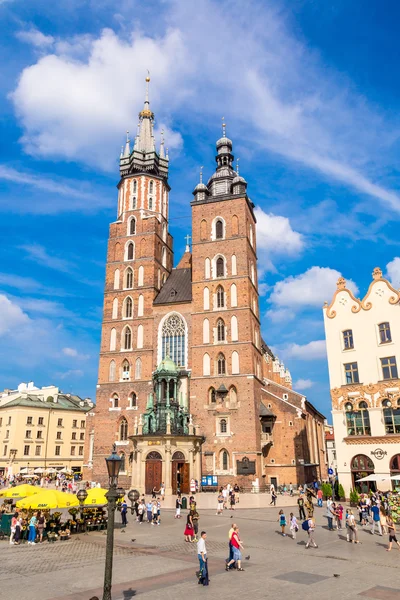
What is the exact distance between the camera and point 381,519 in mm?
20906

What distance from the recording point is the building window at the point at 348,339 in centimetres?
3531

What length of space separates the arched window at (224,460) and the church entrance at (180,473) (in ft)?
11.3

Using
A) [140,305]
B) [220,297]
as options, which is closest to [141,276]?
[140,305]

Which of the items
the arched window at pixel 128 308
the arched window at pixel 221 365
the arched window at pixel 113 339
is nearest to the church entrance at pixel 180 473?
the arched window at pixel 221 365

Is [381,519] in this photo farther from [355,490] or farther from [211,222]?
[211,222]

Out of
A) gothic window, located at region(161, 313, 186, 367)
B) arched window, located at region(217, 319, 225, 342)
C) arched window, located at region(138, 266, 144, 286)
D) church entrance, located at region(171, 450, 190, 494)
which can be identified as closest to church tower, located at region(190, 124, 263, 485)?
arched window, located at region(217, 319, 225, 342)

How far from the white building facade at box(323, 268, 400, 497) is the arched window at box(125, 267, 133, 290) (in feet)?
75.0

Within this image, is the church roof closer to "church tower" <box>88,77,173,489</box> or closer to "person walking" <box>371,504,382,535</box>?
"church tower" <box>88,77,173,489</box>

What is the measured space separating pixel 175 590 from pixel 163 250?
4474 centimetres

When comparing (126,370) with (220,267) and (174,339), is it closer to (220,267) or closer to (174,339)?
(174,339)

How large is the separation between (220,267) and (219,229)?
171 inches

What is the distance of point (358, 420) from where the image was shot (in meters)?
33.4

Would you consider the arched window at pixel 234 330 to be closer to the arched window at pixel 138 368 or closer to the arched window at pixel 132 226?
the arched window at pixel 138 368

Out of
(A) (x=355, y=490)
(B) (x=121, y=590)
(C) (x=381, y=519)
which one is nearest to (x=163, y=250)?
(A) (x=355, y=490)
